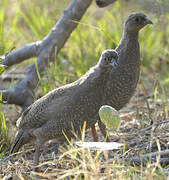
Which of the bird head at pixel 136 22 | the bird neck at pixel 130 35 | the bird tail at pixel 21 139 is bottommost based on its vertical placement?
the bird tail at pixel 21 139

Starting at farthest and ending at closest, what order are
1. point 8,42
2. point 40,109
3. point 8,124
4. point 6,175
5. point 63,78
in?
point 8,42 < point 63,78 < point 8,124 < point 40,109 < point 6,175

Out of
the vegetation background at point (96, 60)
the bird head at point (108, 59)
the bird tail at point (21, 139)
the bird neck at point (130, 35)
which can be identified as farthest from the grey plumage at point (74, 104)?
the bird neck at point (130, 35)

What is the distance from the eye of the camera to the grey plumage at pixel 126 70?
4.58 metres

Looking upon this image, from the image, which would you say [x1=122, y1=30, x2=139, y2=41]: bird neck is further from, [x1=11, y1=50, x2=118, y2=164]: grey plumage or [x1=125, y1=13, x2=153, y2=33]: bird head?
[x1=11, y1=50, x2=118, y2=164]: grey plumage

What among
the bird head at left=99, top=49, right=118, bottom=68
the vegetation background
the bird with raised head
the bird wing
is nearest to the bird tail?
the bird wing

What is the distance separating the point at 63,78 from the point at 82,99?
1787 millimetres

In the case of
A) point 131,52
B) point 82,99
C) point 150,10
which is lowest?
point 82,99

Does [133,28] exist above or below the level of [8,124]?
above

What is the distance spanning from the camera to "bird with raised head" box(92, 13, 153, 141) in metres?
4.58

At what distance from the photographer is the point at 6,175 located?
4066mm

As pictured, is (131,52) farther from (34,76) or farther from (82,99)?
(34,76)

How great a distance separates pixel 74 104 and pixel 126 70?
81 centimetres

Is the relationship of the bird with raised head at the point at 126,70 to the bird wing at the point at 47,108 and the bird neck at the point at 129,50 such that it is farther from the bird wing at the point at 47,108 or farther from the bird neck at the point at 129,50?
the bird wing at the point at 47,108

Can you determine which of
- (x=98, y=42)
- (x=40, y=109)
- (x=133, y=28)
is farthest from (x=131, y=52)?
(x=98, y=42)
